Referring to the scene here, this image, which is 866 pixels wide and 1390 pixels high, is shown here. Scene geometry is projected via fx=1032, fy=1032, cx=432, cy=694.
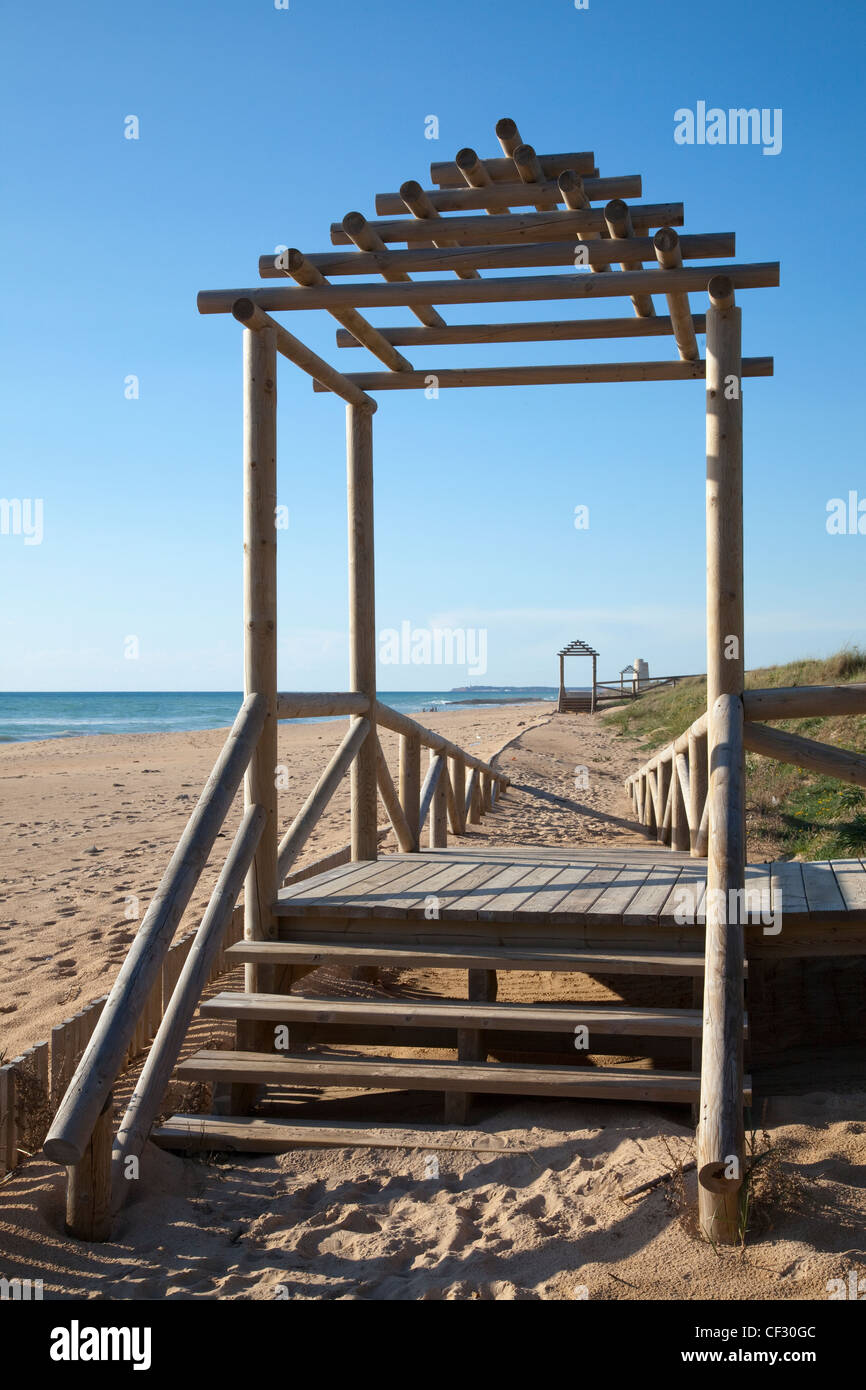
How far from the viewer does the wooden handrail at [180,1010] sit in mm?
3221

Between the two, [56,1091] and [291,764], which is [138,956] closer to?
[56,1091]

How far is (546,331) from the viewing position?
4.79 m

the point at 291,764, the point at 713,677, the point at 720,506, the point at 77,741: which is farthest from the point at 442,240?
the point at 77,741

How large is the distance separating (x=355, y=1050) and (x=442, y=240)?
366 cm

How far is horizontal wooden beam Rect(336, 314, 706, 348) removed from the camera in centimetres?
479

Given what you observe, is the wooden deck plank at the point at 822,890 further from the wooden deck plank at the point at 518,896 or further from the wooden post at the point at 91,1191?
the wooden post at the point at 91,1191

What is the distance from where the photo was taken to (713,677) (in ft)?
13.2

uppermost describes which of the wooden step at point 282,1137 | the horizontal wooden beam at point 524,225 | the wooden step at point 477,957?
the horizontal wooden beam at point 524,225

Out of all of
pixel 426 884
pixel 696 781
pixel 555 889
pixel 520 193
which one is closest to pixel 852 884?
pixel 555 889

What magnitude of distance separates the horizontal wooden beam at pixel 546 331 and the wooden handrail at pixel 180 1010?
2461mm

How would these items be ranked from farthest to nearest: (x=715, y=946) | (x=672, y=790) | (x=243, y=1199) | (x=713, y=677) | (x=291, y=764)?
(x=291, y=764) → (x=672, y=790) → (x=713, y=677) → (x=715, y=946) → (x=243, y=1199)

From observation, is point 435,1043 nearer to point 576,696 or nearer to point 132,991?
point 132,991

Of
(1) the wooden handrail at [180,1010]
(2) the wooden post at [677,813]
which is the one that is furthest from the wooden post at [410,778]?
(1) the wooden handrail at [180,1010]

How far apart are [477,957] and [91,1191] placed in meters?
1.68
